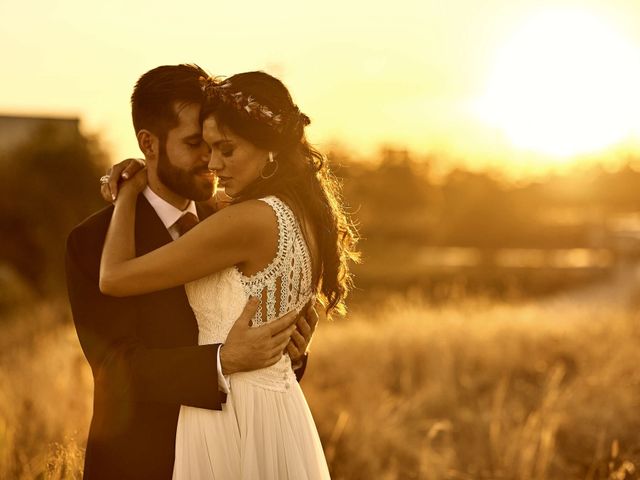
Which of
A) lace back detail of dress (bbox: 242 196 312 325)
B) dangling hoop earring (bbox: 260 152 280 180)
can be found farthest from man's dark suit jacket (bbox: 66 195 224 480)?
dangling hoop earring (bbox: 260 152 280 180)

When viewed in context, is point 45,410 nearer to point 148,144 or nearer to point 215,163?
point 148,144

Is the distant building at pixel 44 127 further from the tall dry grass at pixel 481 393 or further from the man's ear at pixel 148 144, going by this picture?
the man's ear at pixel 148 144

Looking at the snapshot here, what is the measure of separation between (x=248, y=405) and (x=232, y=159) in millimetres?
901

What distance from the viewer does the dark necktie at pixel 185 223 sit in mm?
Result: 3500

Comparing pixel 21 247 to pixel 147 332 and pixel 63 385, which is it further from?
pixel 147 332

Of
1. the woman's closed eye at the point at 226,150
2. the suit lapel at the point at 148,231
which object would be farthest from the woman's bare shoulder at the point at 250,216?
the suit lapel at the point at 148,231

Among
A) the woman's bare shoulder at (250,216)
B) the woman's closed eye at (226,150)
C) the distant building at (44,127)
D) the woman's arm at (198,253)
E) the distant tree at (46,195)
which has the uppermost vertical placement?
the distant building at (44,127)

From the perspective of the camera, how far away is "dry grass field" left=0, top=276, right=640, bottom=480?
250 inches

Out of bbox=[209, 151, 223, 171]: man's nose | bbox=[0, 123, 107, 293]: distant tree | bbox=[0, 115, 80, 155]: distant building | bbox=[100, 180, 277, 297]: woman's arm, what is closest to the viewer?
bbox=[100, 180, 277, 297]: woman's arm

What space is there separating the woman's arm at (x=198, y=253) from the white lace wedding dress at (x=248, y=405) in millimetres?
71

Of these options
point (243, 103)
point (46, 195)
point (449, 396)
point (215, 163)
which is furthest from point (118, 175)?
point (46, 195)

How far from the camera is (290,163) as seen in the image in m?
3.40

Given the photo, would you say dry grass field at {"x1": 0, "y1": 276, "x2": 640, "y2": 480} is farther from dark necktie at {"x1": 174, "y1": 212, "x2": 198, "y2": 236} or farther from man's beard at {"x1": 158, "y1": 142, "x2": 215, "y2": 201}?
man's beard at {"x1": 158, "y1": 142, "x2": 215, "y2": 201}

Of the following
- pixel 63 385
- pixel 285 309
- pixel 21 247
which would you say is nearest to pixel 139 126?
pixel 285 309
